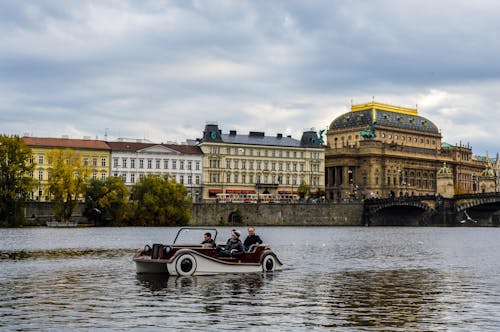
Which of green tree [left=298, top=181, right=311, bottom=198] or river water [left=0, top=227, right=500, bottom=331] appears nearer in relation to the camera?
river water [left=0, top=227, right=500, bottom=331]

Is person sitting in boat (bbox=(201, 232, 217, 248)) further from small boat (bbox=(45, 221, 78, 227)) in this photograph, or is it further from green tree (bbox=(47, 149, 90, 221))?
small boat (bbox=(45, 221, 78, 227))

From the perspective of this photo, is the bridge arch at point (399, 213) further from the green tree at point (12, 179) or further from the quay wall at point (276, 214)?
the green tree at point (12, 179)

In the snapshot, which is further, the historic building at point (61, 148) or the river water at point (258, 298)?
the historic building at point (61, 148)

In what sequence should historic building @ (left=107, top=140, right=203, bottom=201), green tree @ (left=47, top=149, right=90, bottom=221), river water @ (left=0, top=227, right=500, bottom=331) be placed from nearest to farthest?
river water @ (left=0, top=227, right=500, bottom=331)
green tree @ (left=47, top=149, right=90, bottom=221)
historic building @ (left=107, top=140, right=203, bottom=201)

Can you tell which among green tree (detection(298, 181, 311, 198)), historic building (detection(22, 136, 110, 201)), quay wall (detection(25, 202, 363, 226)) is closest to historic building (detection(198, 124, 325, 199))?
green tree (detection(298, 181, 311, 198))

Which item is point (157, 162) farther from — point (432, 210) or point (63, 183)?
point (432, 210)

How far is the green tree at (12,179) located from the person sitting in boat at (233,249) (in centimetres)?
7594

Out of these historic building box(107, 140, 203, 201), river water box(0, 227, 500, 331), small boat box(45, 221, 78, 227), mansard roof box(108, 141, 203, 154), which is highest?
mansard roof box(108, 141, 203, 154)

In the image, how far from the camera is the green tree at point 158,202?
404 ft

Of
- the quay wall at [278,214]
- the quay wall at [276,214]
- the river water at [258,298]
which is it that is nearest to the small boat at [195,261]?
the river water at [258,298]

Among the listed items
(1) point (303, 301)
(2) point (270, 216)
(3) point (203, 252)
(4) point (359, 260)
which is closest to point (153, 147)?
(2) point (270, 216)

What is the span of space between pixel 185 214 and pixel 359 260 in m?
77.9

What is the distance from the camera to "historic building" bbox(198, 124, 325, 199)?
172 m

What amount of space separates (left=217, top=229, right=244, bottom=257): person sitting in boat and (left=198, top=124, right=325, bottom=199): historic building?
13144 centimetres
